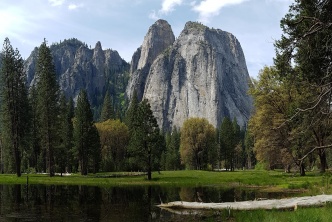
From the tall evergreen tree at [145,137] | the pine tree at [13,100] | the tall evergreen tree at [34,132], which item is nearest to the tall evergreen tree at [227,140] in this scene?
the tall evergreen tree at [34,132]

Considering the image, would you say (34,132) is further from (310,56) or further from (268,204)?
(310,56)

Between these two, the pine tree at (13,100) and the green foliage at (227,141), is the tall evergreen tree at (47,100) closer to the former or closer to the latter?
the pine tree at (13,100)

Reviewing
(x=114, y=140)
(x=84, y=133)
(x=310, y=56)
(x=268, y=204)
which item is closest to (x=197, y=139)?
(x=114, y=140)

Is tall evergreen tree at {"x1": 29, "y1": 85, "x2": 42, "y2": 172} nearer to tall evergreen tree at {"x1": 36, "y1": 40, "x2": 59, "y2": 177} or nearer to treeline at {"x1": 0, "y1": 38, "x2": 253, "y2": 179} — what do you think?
treeline at {"x1": 0, "y1": 38, "x2": 253, "y2": 179}

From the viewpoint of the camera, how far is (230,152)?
111500 mm

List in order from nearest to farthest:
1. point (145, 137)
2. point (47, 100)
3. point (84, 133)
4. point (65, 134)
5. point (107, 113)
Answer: point (145, 137)
point (47, 100)
point (84, 133)
point (65, 134)
point (107, 113)

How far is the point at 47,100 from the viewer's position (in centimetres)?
6306

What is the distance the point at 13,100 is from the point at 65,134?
1964 cm

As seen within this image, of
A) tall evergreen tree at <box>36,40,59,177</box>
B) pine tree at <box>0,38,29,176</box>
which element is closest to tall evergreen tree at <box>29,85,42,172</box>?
tall evergreen tree at <box>36,40,59,177</box>

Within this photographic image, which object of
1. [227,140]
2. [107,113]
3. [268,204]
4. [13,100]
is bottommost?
[268,204]

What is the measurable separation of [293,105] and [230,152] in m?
68.5

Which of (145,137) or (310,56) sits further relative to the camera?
(145,137)

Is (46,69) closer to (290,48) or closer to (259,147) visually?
(259,147)

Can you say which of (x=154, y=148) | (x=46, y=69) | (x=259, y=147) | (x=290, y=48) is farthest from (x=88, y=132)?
(x=290, y=48)
